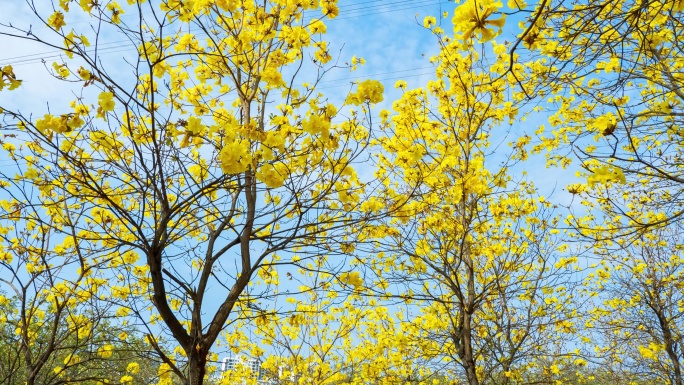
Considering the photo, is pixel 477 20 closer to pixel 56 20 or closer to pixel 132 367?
pixel 56 20

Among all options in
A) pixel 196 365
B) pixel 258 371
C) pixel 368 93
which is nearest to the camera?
pixel 196 365

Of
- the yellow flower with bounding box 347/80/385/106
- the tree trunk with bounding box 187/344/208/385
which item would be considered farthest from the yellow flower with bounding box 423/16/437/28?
the tree trunk with bounding box 187/344/208/385

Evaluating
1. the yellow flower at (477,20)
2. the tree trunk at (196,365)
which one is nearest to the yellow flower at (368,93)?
the yellow flower at (477,20)

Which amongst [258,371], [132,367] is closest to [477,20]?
[132,367]

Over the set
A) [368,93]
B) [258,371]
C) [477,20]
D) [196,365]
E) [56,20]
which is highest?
[56,20]

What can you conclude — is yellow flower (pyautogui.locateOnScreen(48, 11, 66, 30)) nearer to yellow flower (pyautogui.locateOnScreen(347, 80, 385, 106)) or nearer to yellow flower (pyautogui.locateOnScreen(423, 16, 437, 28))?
yellow flower (pyautogui.locateOnScreen(347, 80, 385, 106))

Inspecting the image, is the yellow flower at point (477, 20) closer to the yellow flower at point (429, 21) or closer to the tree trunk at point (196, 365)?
the tree trunk at point (196, 365)

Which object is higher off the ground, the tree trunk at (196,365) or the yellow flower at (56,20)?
the yellow flower at (56,20)

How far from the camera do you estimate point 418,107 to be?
16.6ft

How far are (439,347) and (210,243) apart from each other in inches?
127

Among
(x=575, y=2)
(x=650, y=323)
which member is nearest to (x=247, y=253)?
(x=575, y=2)

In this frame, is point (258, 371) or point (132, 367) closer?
point (132, 367)

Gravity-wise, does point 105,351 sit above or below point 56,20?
below

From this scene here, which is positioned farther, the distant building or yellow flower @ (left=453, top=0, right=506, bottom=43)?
the distant building
